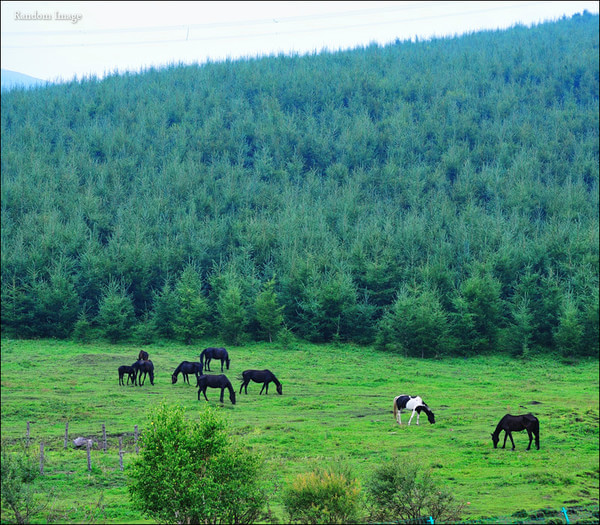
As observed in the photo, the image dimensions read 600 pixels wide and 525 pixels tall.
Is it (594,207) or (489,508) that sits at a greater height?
(594,207)

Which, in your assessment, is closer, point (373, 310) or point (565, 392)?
point (565, 392)

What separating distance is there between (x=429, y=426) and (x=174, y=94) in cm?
11540

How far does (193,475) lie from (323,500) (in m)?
3.38

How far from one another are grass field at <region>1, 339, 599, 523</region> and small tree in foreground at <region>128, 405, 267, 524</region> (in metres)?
2.32

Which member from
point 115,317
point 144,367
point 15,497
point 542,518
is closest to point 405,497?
point 542,518

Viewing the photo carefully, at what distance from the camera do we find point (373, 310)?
204 feet

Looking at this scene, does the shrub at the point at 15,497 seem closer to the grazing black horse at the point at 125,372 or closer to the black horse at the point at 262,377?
the black horse at the point at 262,377

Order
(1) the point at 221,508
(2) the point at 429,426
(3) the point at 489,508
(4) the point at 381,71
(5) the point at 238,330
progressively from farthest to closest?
(4) the point at 381,71 < (5) the point at 238,330 < (2) the point at 429,426 < (3) the point at 489,508 < (1) the point at 221,508

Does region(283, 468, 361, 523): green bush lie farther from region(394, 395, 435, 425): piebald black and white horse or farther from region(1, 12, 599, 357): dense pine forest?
region(1, 12, 599, 357): dense pine forest

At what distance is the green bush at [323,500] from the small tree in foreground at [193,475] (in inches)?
35.0

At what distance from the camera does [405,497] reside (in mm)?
18719

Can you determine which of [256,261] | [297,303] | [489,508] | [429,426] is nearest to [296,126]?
[256,261]

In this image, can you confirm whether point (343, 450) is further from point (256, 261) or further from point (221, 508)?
point (256, 261)

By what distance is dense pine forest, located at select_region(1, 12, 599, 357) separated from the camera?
60.8 metres
